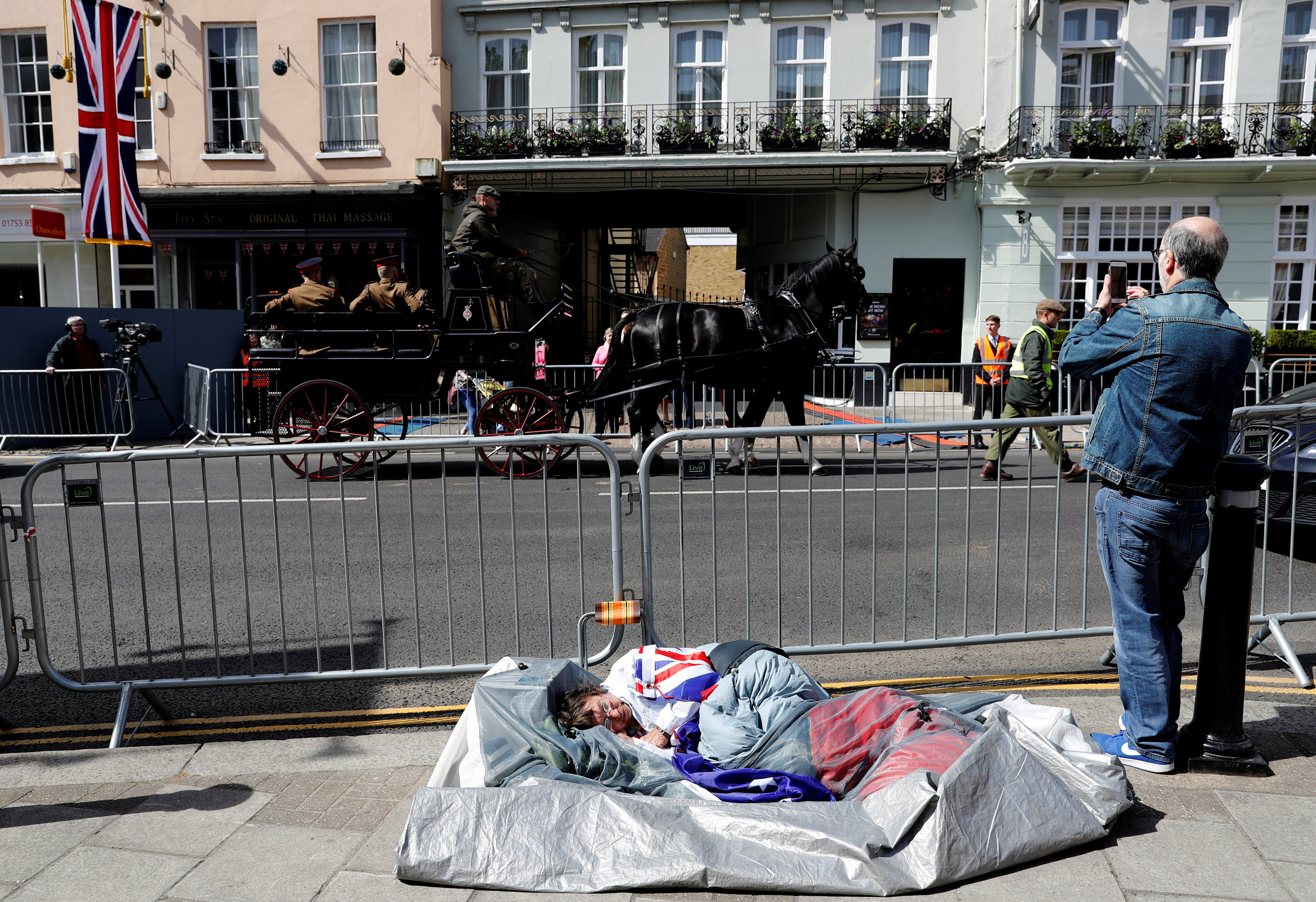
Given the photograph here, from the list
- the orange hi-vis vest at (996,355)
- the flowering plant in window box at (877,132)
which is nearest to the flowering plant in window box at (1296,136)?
the flowering plant in window box at (877,132)

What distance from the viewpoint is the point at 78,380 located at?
14086mm

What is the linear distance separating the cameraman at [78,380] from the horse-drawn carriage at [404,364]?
183 inches

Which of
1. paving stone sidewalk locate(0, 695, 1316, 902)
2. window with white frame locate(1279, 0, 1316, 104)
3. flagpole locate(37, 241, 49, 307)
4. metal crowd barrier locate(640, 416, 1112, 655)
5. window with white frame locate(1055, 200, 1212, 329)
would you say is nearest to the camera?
paving stone sidewalk locate(0, 695, 1316, 902)

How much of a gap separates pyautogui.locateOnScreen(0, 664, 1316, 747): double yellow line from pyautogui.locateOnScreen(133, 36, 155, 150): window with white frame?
19.6 m

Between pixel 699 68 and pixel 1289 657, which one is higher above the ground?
pixel 699 68

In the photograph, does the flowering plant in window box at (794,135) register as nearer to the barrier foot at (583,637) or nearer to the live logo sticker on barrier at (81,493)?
the barrier foot at (583,637)

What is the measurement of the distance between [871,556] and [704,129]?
14364mm

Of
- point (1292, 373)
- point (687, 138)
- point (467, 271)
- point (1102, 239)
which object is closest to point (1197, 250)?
point (467, 271)

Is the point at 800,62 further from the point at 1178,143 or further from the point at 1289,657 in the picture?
the point at 1289,657

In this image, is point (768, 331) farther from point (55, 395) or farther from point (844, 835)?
point (55, 395)

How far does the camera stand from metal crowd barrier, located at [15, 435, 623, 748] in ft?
14.5

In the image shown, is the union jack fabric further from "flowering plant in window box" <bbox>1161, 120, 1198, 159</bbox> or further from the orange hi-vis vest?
"flowering plant in window box" <bbox>1161, 120, 1198, 159</bbox>

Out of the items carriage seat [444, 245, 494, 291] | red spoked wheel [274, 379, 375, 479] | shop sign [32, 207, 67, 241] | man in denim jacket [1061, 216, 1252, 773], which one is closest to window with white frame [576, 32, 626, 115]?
carriage seat [444, 245, 494, 291]

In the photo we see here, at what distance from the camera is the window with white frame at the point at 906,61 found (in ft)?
62.6
